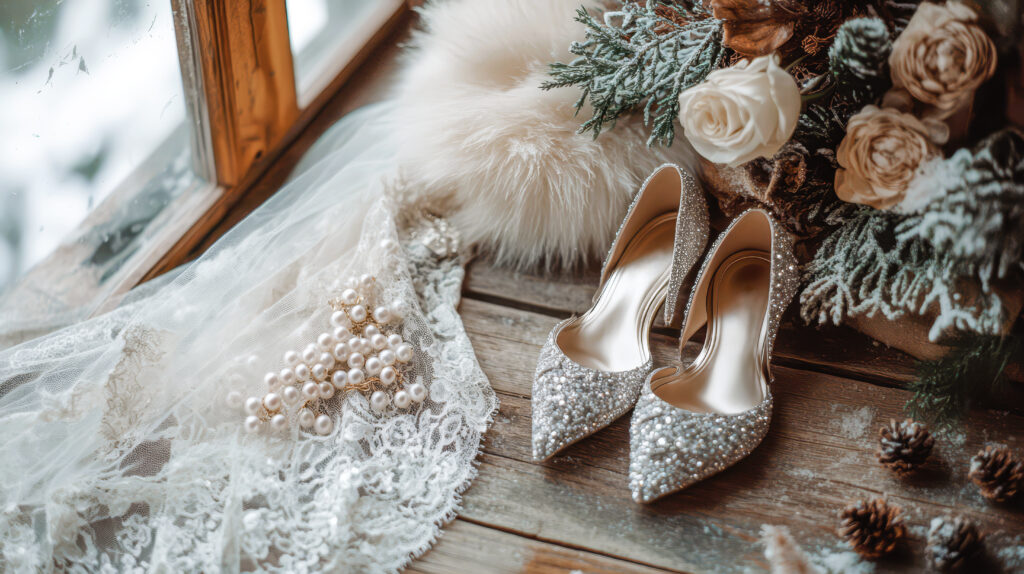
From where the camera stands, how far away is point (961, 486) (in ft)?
2.79

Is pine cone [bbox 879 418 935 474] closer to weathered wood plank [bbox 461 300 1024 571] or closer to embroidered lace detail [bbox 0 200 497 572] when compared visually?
weathered wood plank [bbox 461 300 1024 571]

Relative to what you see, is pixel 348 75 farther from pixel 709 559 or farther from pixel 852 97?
pixel 709 559

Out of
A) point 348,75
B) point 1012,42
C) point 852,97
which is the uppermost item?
point 1012,42

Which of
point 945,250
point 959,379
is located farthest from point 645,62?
point 959,379

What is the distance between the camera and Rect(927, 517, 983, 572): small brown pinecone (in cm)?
76

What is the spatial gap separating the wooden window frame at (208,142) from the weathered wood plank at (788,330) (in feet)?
1.46

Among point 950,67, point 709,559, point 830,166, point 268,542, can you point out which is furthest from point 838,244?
point 268,542

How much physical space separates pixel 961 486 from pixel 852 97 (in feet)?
1.57

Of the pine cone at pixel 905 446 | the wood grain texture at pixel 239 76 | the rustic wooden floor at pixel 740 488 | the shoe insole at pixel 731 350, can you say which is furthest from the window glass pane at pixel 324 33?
the pine cone at pixel 905 446

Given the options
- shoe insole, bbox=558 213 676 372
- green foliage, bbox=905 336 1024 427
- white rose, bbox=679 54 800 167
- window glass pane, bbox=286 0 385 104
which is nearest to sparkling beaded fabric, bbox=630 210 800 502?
shoe insole, bbox=558 213 676 372

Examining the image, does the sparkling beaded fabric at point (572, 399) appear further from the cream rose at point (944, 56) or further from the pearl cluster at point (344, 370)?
the cream rose at point (944, 56)

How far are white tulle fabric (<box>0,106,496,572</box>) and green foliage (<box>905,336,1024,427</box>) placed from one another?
0.54 m

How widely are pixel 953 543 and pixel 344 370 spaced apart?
72 centimetres

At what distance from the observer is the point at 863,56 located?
800 millimetres
